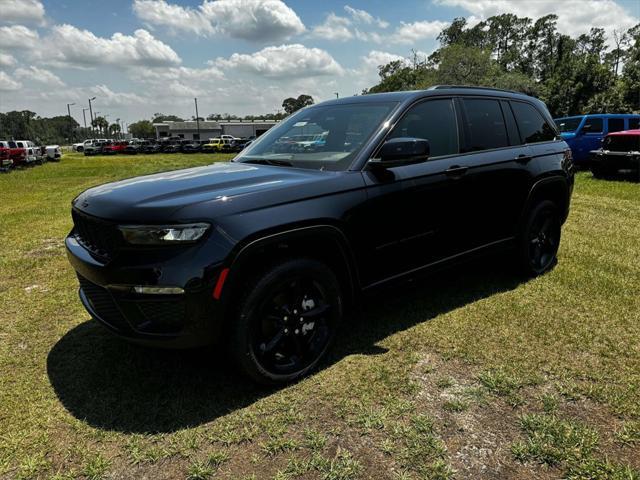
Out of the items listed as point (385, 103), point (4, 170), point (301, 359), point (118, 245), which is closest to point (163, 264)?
point (118, 245)

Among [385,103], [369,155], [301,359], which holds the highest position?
[385,103]

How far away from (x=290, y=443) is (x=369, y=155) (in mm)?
1868

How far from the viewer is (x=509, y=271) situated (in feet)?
15.9

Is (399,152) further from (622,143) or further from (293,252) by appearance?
(622,143)

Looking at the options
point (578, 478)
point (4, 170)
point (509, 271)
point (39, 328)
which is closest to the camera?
point (578, 478)

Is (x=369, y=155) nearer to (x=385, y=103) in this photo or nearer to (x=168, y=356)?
(x=385, y=103)


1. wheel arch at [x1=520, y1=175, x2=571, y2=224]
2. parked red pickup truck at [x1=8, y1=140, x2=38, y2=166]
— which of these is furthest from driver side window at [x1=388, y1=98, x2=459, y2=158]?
parked red pickup truck at [x1=8, y1=140, x2=38, y2=166]

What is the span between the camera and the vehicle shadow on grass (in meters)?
2.64

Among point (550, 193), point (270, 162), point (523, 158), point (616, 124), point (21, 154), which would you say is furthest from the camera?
point (21, 154)

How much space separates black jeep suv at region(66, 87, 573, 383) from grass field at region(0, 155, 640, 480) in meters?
0.40

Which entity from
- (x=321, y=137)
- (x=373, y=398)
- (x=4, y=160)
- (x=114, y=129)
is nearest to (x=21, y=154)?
(x=4, y=160)

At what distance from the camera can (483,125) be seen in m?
4.01

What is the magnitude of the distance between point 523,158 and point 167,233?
3.30 m

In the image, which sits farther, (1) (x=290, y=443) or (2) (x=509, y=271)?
(2) (x=509, y=271)
